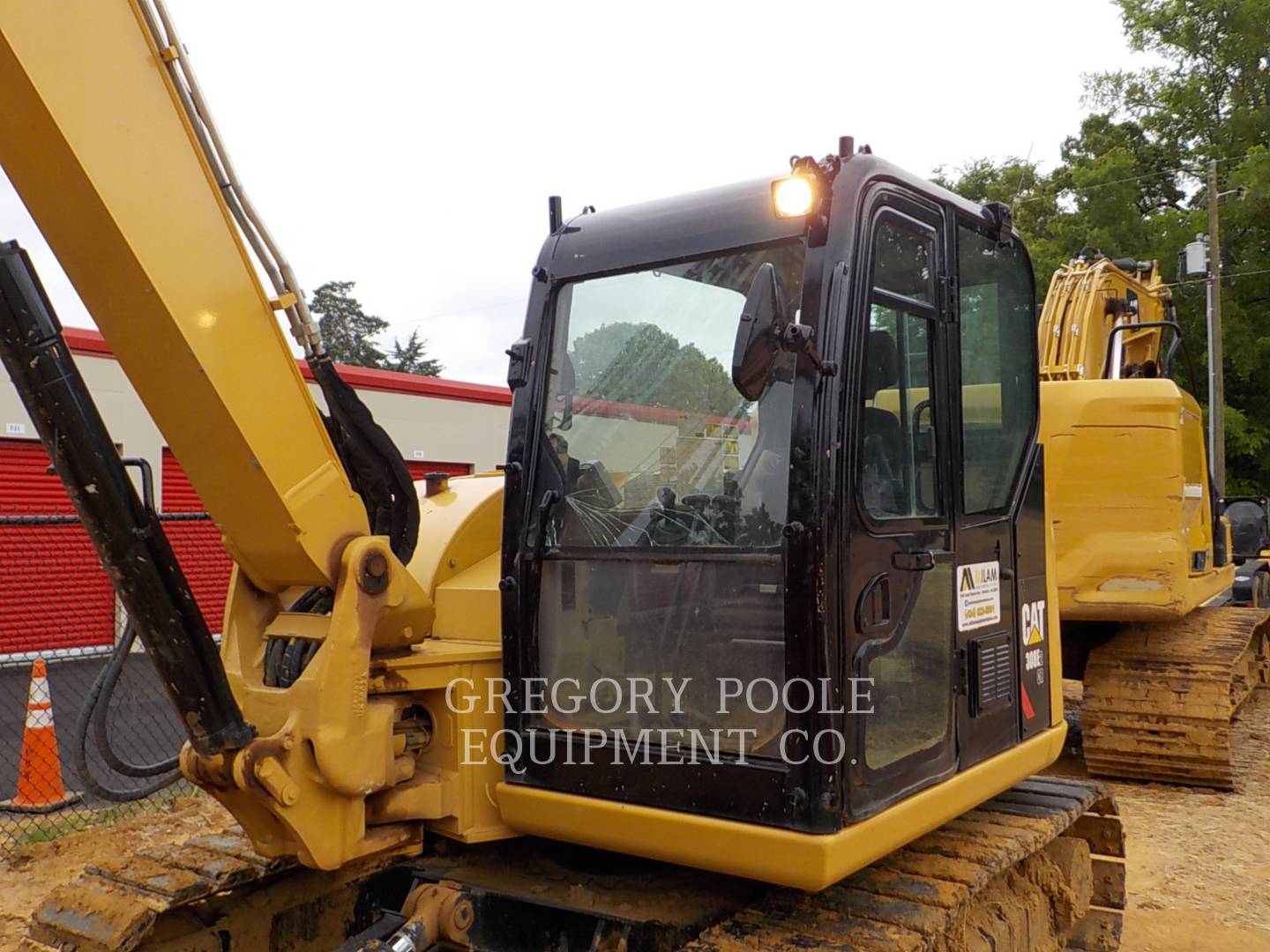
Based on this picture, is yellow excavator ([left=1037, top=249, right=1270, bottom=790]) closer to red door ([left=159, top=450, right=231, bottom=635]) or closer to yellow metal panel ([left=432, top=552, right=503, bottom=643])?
yellow metal panel ([left=432, top=552, right=503, bottom=643])

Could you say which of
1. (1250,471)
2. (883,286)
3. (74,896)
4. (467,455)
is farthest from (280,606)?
(1250,471)

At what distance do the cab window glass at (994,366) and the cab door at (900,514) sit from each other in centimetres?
17

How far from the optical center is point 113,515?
2.42 m

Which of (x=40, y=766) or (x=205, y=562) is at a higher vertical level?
(x=205, y=562)

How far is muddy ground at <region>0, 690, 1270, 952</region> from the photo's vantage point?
15.2 feet

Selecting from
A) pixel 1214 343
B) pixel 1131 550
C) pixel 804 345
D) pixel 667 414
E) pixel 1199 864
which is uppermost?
pixel 1214 343

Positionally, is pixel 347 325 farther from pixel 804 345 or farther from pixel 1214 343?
pixel 804 345

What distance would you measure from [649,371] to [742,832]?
1.17 meters

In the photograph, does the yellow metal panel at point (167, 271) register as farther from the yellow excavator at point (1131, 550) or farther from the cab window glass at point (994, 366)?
the yellow excavator at point (1131, 550)

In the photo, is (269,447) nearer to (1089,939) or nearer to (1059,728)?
(1059,728)

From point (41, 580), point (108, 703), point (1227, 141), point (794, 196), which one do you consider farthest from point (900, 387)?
point (1227, 141)

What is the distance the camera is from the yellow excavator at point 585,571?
2.39 meters

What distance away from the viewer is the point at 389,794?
2855 mm

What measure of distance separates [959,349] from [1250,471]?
21.2 metres
